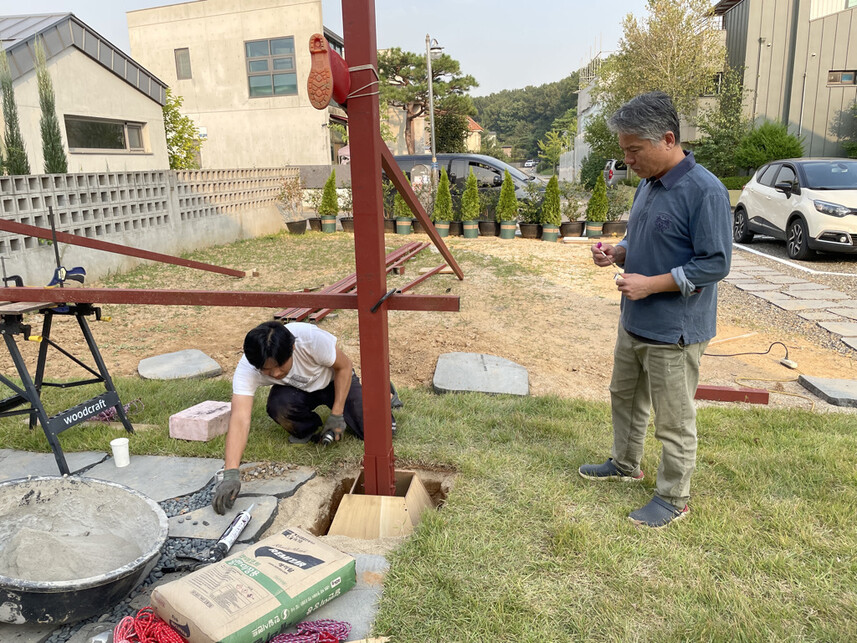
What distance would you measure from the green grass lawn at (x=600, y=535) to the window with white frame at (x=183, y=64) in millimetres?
20768

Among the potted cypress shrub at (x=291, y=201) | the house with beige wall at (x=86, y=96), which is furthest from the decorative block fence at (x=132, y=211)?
the house with beige wall at (x=86, y=96)

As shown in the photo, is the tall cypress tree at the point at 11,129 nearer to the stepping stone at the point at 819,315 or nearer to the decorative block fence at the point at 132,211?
the decorative block fence at the point at 132,211

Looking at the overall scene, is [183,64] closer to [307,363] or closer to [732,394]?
[307,363]

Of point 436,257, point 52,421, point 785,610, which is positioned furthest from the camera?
point 436,257

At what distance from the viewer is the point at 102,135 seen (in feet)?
38.4

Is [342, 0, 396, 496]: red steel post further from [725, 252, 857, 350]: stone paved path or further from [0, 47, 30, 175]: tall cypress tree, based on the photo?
[0, 47, 30, 175]: tall cypress tree

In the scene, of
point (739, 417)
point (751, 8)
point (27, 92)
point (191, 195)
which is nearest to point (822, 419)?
point (739, 417)

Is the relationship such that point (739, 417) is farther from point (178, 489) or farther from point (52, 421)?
point (52, 421)

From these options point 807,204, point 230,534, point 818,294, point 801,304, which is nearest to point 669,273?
point 230,534

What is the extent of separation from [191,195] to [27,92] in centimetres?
308

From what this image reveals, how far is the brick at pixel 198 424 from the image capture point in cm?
317

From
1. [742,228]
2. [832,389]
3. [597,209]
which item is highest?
[597,209]

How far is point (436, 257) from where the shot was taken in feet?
31.6

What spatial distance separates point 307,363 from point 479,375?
1563 millimetres
